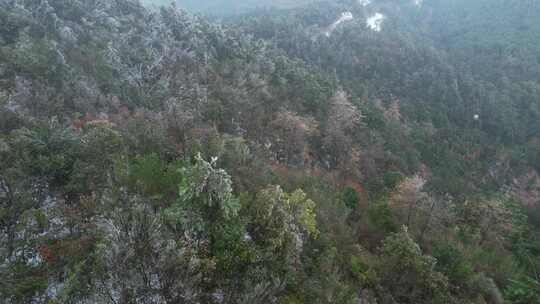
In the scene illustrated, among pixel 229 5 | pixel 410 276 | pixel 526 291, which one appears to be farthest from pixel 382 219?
Result: pixel 229 5

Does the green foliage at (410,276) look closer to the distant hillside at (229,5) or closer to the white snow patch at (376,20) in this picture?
the white snow patch at (376,20)

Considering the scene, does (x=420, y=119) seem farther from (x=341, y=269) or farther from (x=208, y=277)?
(x=208, y=277)

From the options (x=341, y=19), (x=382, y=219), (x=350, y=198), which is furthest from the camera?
(x=341, y=19)

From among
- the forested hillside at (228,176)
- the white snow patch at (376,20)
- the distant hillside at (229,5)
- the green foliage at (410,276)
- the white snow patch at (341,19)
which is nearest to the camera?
the forested hillside at (228,176)

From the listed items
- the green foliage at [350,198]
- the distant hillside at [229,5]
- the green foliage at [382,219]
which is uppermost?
the green foliage at [382,219]

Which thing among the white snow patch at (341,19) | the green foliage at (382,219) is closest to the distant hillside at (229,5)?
the white snow patch at (341,19)

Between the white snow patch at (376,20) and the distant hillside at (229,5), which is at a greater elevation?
the white snow patch at (376,20)

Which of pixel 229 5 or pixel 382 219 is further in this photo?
pixel 229 5

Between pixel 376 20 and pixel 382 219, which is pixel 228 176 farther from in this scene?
pixel 376 20
